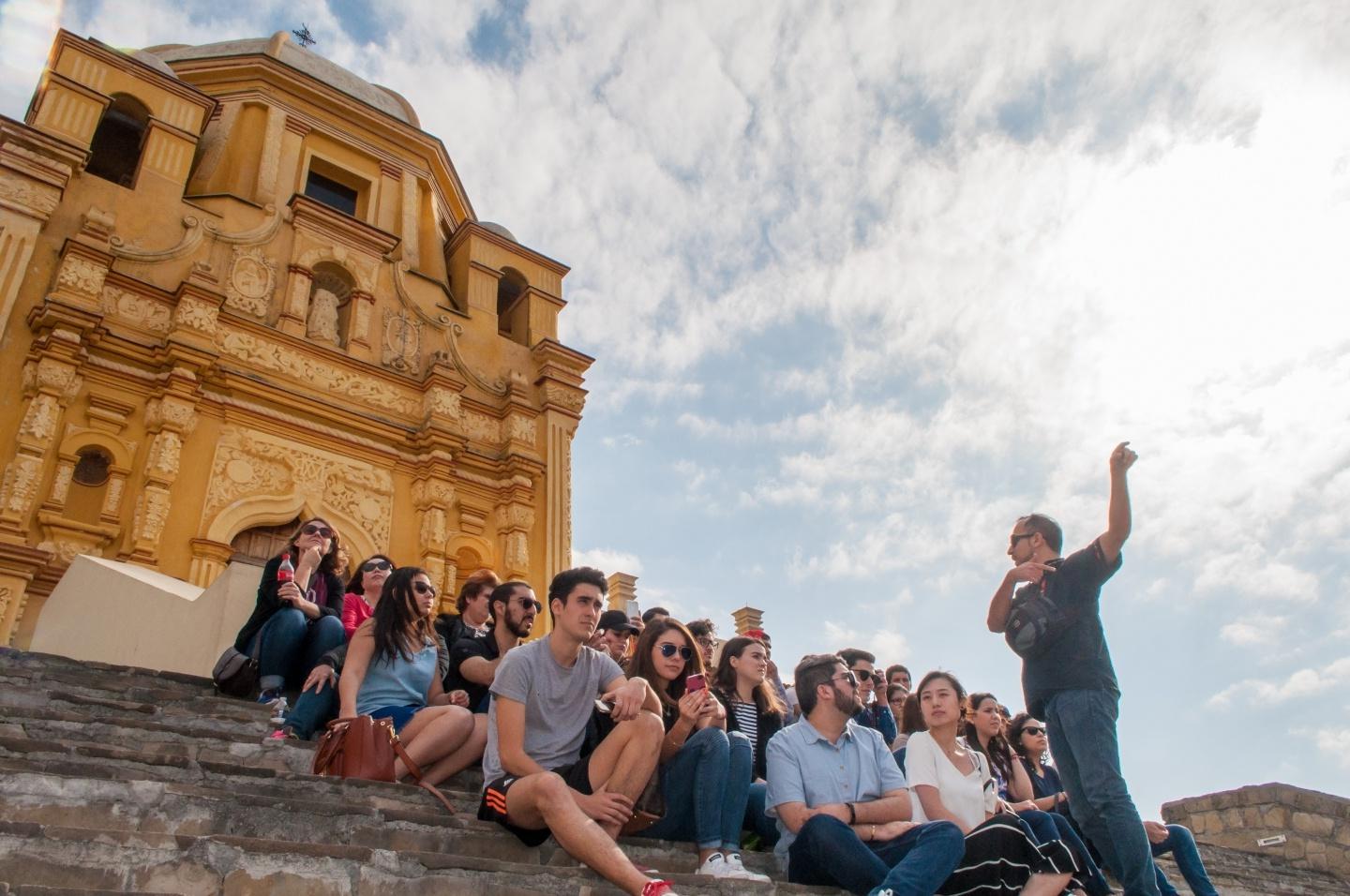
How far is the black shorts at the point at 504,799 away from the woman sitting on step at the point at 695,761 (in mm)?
407

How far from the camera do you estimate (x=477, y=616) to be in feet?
20.6

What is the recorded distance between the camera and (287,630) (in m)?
5.64

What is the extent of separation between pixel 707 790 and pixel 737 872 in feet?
1.43

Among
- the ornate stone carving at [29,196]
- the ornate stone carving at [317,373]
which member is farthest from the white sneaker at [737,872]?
the ornate stone carving at [29,196]

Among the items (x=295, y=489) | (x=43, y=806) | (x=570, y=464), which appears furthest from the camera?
(x=570, y=464)

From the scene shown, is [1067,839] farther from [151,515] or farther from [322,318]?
[322,318]

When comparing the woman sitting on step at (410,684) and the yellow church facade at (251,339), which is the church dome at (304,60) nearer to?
the yellow church facade at (251,339)

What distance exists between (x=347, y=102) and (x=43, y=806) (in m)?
15.6

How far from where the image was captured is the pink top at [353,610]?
6.32 meters

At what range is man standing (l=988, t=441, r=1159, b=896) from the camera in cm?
376

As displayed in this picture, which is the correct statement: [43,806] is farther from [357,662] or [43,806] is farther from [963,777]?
[963,777]

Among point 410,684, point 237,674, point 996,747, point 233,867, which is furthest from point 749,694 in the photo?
point 233,867

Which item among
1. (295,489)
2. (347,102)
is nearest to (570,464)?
(295,489)

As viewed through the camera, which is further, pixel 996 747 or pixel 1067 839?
pixel 996 747
